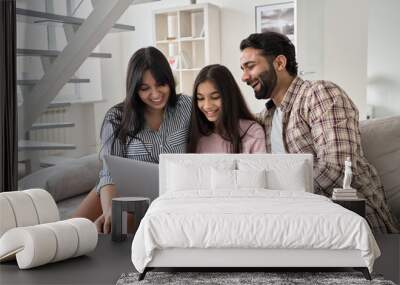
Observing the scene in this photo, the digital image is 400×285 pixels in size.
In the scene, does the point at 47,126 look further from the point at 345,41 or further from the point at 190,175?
the point at 345,41

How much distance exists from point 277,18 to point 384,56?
6.60ft

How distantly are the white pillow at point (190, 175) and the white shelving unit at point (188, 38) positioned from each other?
4.12 metres

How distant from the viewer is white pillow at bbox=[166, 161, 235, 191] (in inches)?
99.5

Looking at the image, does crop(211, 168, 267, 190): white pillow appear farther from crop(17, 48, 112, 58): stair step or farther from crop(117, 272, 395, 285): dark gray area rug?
crop(17, 48, 112, 58): stair step

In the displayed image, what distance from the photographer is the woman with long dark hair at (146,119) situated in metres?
3.07

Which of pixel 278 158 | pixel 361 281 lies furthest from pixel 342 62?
pixel 361 281

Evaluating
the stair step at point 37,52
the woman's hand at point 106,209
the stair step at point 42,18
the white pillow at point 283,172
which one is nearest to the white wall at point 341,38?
the stair step at point 37,52

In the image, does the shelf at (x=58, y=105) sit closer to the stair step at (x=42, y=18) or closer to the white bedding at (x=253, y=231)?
the stair step at (x=42, y=18)

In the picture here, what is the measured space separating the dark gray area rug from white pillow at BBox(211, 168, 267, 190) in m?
0.52

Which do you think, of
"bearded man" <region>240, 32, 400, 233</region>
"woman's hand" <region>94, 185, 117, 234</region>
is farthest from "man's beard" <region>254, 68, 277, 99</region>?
"woman's hand" <region>94, 185, 117, 234</region>

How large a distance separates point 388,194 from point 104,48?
10.5ft

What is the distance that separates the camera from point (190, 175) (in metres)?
2.54

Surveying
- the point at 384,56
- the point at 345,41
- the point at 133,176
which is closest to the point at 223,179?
the point at 133,176

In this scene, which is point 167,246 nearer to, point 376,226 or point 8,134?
point 376,226
